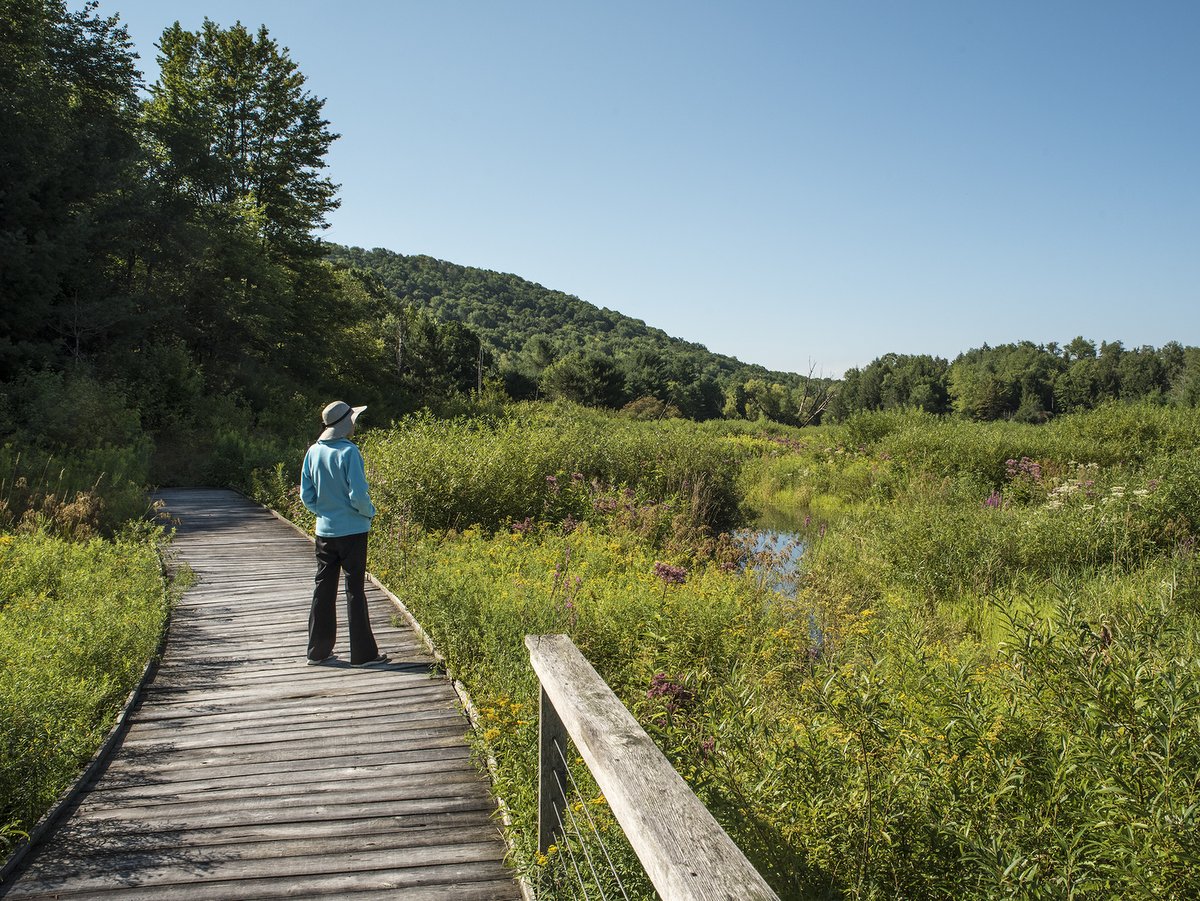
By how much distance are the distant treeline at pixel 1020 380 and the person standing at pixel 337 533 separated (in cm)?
7700

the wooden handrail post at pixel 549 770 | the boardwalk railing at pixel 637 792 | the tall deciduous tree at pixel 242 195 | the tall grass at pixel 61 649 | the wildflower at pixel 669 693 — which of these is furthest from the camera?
the tall deciduous tree at pixel 242 195

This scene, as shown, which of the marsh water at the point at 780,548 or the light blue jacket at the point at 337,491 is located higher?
the light blue jacket at the point at 337,491

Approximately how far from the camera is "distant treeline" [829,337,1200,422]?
93750 mm

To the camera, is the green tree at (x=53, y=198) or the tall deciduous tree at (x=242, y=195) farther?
the tall deciduous tree at (x=242, y=195)

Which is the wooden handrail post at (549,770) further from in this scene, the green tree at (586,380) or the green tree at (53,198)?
the green tree at (586,380)

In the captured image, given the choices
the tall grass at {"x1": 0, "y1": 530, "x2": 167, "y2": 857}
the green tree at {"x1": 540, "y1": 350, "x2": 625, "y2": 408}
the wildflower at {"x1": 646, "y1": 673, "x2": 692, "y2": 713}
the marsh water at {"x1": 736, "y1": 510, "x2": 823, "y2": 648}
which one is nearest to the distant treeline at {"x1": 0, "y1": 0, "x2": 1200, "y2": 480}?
the tall grass at {"x1": 0, "y1": 530, "x2": 167, "y2": 857}

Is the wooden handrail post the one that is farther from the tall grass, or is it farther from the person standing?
the person standing

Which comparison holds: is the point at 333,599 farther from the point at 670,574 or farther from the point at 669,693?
the point at 669,693

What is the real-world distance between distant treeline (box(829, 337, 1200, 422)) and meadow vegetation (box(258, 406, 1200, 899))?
69.2 meters

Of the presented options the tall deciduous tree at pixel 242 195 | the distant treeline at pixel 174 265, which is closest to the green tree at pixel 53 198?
the distant treeline at pixel 174 265

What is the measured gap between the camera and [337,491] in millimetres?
5582

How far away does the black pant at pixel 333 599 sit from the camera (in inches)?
220

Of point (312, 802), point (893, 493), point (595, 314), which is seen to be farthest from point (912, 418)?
point (595, 314)

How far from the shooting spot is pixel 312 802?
372 centimetres
